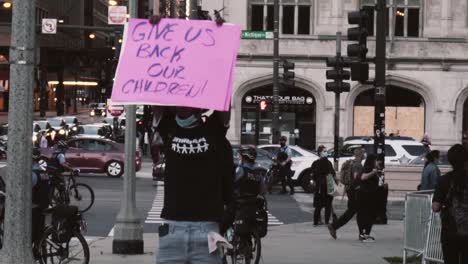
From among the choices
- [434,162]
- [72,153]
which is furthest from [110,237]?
[72,153]

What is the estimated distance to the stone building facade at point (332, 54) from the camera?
52.2m

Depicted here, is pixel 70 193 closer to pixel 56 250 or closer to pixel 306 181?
pixel 306 181

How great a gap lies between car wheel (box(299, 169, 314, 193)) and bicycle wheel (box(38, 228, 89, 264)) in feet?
70.1

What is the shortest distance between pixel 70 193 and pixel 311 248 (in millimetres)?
9426

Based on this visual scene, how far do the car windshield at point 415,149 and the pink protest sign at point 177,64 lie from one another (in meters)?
27.4

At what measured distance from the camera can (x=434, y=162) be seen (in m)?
19.7

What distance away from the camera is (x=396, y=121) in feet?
175

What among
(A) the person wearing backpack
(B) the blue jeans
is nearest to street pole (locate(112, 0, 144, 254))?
(A) the person wearing backpack

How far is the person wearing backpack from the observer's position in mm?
10023

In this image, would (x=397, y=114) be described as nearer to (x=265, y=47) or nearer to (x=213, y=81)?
(x=265, y=47)

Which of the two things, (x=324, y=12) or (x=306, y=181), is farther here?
(x=324, y=12)

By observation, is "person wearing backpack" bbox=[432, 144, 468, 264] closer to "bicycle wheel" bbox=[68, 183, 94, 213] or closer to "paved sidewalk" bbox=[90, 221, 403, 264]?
"paved sidewalk" bbox=[90, 221, 403, 264]

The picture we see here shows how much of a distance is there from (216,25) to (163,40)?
1.30ft

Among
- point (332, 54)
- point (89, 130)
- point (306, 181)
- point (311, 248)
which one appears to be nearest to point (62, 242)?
point (311, 248)
